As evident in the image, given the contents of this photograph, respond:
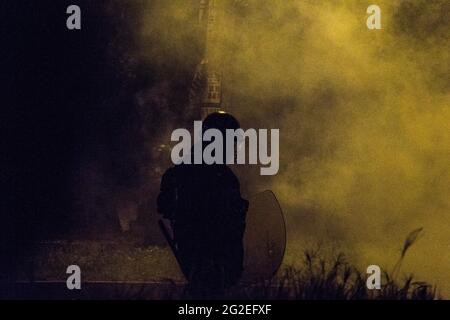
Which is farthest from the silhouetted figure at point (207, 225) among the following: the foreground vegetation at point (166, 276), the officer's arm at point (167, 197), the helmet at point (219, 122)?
the helmet at point (219, 122)

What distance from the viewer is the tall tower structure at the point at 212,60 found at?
18.7ft

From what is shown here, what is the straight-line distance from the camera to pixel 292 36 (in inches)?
226

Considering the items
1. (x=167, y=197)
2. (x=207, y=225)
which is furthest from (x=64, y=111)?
(x=207, y=225)

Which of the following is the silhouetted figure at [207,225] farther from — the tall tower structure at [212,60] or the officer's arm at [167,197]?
the tall tower structure at [212,60]

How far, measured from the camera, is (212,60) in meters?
5.72

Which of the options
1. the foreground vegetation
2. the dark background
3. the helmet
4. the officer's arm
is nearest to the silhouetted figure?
the officer's arm

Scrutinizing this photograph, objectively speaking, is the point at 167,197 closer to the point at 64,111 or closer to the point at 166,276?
the point at 166,276

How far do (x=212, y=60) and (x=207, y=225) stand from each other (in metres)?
1.21

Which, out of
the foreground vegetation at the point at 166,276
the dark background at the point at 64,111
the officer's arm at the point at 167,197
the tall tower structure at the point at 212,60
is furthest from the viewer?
the tall tower structure at the point at 212,60

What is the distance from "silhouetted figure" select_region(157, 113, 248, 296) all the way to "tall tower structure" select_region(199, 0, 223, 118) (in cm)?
63

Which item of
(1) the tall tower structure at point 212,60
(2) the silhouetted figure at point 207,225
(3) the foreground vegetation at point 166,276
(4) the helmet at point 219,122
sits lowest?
(3) the foreground vegetation at point 166,276

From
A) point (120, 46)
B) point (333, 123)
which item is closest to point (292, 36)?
point (333, 123)

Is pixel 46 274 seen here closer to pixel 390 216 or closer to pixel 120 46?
pixel 120 46

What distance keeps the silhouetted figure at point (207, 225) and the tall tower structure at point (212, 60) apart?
634 mm
